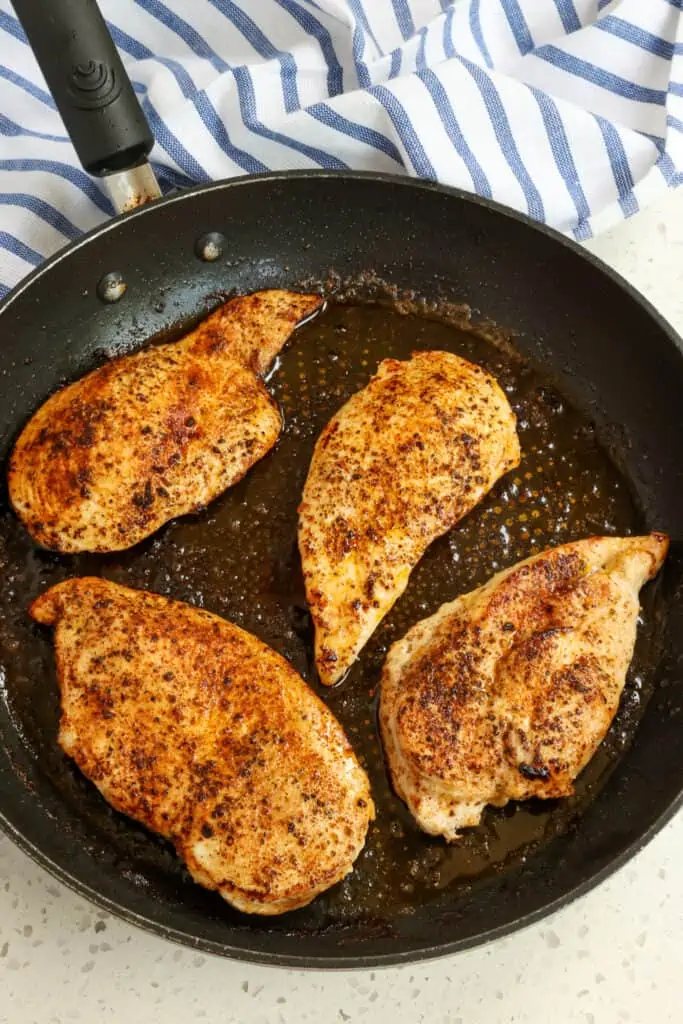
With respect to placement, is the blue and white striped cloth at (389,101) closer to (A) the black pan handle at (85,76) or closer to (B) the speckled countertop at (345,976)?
(A) the black pan handle at (85,76)

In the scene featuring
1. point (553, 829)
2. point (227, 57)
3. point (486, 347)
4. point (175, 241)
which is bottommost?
point (553, 829)

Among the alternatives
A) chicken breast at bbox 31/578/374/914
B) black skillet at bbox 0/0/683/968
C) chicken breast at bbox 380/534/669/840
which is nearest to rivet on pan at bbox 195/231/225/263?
black skillet at bbox 0/0/683/968

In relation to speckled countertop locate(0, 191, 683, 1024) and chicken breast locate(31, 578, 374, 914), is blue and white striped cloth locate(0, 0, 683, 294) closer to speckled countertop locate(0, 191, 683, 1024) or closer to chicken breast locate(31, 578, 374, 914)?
chicken breast locate(31, 578, 374, 914)

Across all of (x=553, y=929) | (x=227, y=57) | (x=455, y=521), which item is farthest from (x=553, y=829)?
(x=227, y=57)

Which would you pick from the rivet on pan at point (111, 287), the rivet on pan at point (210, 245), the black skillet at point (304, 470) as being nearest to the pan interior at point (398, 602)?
the black skillet at point (304, 470)

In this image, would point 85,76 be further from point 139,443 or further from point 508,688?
point 508,688

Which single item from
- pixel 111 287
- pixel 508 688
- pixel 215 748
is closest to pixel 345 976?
pixel 215 748

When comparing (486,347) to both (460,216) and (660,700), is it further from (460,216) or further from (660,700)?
(660,700)
